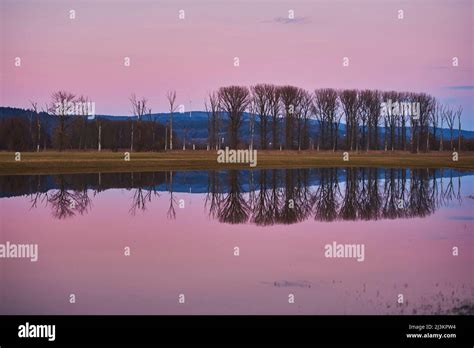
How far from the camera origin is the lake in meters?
15.7

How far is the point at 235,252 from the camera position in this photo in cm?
2041

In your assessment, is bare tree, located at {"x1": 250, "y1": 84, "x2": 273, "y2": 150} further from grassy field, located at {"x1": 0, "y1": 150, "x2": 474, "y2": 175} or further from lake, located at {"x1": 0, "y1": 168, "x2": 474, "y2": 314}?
lake, located at {"x1": 0, "y1": 168, "x2": 474, "y2": 314}

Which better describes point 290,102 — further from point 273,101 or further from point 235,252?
point 235,252

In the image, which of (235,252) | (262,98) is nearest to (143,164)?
(235,252)

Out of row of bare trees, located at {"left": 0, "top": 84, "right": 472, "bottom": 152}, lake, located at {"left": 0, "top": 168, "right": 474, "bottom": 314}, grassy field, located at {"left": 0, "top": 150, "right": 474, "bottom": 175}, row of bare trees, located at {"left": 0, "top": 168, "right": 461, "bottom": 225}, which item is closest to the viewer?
lake, located at {"left": 0, "top": 168, "right": 474, "bottom": 314}

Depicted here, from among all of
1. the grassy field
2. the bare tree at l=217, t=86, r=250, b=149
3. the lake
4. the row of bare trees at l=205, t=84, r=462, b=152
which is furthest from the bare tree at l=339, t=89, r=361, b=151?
the lake

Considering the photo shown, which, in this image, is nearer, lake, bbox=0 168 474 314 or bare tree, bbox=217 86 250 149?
lake, bbox=0 168 474 314

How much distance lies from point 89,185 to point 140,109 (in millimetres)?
→ 38477

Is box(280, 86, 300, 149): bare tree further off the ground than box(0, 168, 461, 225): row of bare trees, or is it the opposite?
box(280, 86, 300, 149): bare tree

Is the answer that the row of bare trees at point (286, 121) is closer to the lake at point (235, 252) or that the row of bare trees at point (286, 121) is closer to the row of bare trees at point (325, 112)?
the row of bare trees at point (325, 112)
